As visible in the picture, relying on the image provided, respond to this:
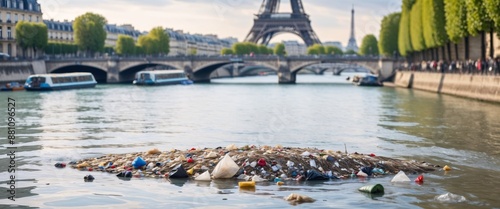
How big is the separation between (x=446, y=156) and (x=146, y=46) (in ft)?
378

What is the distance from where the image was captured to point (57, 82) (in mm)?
82000

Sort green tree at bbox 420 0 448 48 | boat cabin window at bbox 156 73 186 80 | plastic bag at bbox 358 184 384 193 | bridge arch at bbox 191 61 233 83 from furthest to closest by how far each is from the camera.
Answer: bridge arch at bbox 191 61 233 83
boat cabin window at bbox 156 73 186 80
green tree at bbox 420 0 448 48
plastic bag at bbox 358 184 384 193

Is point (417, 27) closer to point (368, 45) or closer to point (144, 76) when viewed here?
point (144, 76)

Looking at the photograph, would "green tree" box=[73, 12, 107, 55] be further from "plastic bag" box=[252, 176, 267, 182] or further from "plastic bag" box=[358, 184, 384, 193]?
"plastic bag" box=[358, 184, 384, 193]

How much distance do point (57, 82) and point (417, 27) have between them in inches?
1373

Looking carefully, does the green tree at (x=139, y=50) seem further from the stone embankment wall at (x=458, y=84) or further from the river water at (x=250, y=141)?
the river water at (x=250, y=141)

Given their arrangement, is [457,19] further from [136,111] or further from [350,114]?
[136,111]

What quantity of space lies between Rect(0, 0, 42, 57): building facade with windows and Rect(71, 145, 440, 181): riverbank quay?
273ft

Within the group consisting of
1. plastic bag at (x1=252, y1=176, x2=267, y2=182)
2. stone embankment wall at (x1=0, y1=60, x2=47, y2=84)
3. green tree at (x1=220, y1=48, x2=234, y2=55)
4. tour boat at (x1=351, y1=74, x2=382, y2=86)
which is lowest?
tour boat at (x1=351, y1=74, x2=382, y2=86)

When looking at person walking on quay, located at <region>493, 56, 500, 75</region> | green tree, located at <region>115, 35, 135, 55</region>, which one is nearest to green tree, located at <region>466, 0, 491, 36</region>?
person walking on quay, located at <region>493, 56, 500, 75</region>

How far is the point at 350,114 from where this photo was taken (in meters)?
45.6

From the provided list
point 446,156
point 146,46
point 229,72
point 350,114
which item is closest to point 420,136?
point 446,156

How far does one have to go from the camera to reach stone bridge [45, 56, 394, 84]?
10669 centimetres

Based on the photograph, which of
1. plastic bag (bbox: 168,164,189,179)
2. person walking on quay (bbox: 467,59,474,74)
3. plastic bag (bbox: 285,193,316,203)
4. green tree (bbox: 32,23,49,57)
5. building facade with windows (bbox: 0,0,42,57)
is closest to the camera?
plastic bag (bbox: 285,193,316,203)
